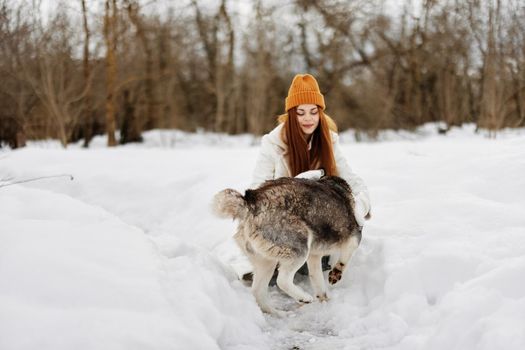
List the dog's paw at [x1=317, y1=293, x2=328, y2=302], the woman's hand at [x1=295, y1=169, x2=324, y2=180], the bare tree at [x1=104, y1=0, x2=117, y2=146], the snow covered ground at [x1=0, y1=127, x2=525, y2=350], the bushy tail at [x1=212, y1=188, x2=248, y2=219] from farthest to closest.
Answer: the bare tree at [x1=104, y1=0, x2=117, y2=146]
the woman's hand at [x1=295, y1=169, x2=324, y2=180]
the dog's paw at [x1=317, y1=293, x2=328, y2=302]
the bushy tail at [x1=212, y1=188, x2=248, y2=219]
the snow covered ground at [x1=0, y1=127, x2=525, y2=350]

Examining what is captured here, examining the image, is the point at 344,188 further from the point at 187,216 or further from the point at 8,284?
the point at 187,216

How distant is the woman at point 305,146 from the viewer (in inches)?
147

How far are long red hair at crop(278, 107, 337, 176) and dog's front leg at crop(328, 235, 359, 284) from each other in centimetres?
67

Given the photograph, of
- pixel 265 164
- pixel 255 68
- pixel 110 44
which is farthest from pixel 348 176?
pixel 255 68

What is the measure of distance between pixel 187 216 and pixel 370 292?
3171mm

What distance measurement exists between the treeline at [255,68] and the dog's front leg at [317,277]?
10.7 m

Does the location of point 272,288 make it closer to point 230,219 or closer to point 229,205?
point 230,219

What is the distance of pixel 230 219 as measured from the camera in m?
4.67

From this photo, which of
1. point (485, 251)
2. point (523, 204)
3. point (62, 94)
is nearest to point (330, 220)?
point (485, 251)

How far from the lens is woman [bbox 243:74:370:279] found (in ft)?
12.2

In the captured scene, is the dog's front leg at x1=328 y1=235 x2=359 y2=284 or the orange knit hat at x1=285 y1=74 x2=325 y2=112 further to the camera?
the orange knit hat at x1=285 y1=74 x2=325 y2=112

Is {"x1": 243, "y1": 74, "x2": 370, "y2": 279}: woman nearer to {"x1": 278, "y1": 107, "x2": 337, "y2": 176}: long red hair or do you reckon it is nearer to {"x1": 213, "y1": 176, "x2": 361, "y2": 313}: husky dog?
{"x1": 278, "y1": 107, "x2": 337, "y2": 176}: long red hair

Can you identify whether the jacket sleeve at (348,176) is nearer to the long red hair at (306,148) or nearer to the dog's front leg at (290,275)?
the long red hair at (306,148)

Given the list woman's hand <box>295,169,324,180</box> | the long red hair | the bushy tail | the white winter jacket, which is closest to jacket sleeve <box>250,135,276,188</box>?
the white winter jacket
